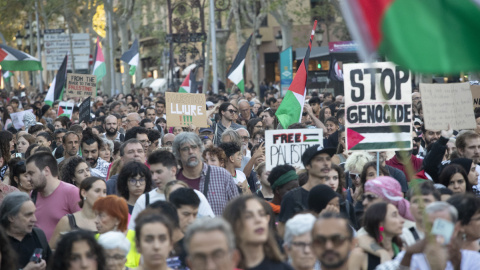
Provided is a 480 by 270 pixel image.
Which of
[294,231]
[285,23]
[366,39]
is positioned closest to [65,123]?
[294,231]

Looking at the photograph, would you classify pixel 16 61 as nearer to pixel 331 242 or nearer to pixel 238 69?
pixel 238 69

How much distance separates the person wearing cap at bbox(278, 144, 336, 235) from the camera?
25.2ft

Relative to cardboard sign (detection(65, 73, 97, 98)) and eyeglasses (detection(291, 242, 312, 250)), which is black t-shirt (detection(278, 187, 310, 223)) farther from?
cardboard sign (detection(65, 73, 97, 98))

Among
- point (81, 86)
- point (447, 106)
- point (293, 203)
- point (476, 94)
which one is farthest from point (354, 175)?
point (81, 86)

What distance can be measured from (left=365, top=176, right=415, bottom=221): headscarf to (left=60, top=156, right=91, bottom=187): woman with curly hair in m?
3.33

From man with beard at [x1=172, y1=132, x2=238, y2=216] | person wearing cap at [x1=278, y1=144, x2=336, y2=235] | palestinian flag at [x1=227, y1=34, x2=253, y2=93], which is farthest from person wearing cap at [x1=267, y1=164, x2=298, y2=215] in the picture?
palestinian flag at [x1=227, y1=34, x2=253, y2=93]

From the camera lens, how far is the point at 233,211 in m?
5.87

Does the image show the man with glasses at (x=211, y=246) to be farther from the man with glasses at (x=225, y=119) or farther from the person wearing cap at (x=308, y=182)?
the man with glasses at (x=225, y=119)

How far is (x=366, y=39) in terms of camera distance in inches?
173

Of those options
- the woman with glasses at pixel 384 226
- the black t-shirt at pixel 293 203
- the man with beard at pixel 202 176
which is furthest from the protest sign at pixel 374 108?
the woman with glasses at pixel 384 226

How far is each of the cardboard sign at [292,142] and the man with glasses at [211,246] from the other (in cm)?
503

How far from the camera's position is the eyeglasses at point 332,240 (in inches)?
211

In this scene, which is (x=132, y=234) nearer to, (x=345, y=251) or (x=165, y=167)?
(x=165, y=167)

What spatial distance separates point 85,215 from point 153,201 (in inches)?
23.5
